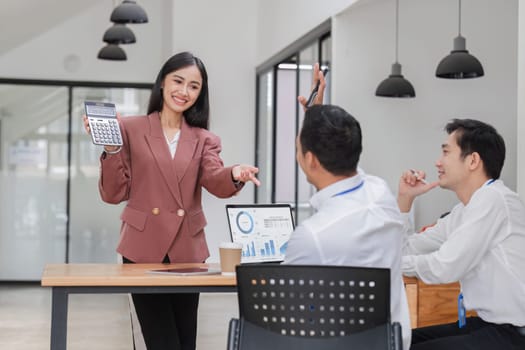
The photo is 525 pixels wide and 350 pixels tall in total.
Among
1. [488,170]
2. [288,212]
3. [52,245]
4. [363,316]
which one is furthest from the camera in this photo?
[52,245]

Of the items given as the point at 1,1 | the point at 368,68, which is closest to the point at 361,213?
the point at 368,68

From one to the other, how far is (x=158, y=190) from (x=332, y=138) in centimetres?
108

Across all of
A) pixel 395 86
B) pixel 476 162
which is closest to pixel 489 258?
pixel 476 162

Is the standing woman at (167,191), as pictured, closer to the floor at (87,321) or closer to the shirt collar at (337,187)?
the shirt collar at (337,187)

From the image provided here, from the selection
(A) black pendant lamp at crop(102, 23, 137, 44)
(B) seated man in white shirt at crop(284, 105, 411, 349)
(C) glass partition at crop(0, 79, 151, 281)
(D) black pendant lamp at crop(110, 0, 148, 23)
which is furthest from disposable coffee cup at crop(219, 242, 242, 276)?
(C) glass partition at crop(0, 79, 151, 281)

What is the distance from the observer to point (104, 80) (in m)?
9.44

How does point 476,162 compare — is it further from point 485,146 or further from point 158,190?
point 158,190

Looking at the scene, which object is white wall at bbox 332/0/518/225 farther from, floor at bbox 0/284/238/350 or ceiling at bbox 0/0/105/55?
ceiling at bbox 0/0/105/55

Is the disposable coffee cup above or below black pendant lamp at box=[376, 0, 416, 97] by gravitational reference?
below

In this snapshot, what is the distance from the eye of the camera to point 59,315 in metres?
2.40

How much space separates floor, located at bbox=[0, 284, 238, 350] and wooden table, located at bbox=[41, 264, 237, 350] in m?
2.93

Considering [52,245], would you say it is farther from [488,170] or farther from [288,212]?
[488,170]

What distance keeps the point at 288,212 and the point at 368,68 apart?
3.18 metres

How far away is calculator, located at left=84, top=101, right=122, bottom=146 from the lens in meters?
2.64
